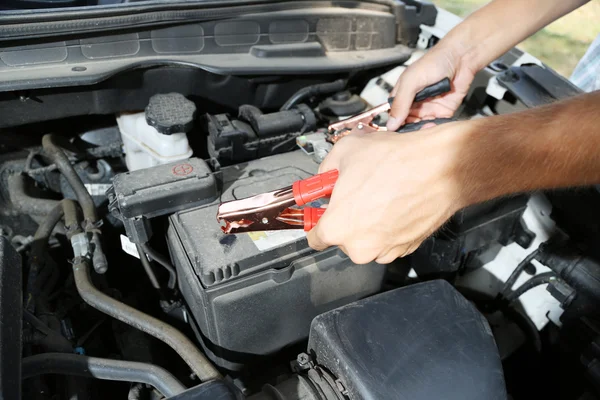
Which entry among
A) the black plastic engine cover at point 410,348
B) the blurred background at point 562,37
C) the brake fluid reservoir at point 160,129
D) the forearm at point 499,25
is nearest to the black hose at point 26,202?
the brake fluid reservoir at point 160,129

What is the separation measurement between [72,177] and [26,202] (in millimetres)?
134

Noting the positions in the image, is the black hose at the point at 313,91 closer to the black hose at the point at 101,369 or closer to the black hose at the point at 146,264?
the black hose at the point at 146,264

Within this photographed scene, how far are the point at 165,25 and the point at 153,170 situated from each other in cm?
37

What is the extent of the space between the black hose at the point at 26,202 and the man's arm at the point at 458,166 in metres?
0.76

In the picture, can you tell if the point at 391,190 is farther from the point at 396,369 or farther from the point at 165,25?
the point at 165,25

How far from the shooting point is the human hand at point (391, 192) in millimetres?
624

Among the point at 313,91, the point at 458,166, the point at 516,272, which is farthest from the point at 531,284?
the point at 313,91

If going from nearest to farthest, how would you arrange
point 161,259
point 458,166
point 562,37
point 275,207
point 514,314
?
point 458,166
point 275,207
point 161,259
point 514,314
point 562,37

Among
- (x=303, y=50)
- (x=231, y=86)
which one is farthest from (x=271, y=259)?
(x=303, y=50)

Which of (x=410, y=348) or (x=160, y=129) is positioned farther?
(x=160, y=129)

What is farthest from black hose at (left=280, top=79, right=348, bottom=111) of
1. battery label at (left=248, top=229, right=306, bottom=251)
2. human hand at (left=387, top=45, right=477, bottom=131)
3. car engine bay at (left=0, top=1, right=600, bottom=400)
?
battery label at (left=248, top=229, right=306, bottom=251)

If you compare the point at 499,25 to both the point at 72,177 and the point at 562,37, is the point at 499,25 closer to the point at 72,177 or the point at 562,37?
the point at 72,177

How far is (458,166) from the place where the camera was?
62 centimetres

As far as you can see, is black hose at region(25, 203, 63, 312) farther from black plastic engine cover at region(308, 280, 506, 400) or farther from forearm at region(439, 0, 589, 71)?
forearm at region(439, 0, 589, 71)
